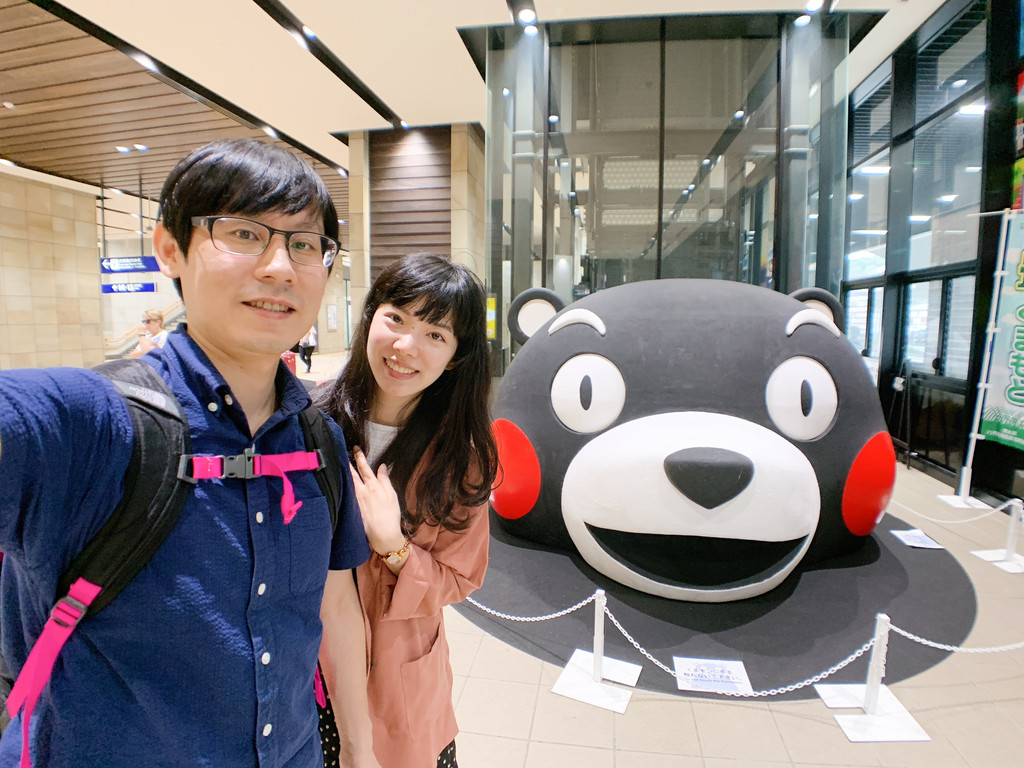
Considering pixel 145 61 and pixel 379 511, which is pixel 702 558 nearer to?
pixel 379 511

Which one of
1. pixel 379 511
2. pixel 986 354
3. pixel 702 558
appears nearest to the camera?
pixel 379 511

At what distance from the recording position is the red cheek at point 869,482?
280cm

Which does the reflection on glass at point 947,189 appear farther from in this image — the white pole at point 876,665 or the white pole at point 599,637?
the white pole at point 599,637

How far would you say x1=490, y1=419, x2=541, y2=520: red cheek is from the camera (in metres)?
3.04

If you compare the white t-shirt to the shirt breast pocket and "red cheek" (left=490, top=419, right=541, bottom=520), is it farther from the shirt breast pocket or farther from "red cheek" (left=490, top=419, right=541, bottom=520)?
"red cheek" (left=490, top=419, right=541, bottom=520)

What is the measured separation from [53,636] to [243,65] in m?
7.65

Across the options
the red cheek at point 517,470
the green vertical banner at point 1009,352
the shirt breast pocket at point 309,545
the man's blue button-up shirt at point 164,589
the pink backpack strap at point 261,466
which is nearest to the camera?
the man's blue button-up shirt at point 164,589

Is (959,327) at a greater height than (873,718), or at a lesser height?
greater

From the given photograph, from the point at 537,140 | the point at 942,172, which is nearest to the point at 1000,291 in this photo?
the point at 942,172

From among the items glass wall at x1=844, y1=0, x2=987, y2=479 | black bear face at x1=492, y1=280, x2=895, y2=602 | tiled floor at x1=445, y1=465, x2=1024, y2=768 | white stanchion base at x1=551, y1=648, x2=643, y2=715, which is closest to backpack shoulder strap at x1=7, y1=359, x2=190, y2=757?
tiled floor at x1=445, y1=465, x2=1024, y2=768

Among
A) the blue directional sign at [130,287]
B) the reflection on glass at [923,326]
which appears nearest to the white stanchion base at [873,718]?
the reflection on glass at [923,326]

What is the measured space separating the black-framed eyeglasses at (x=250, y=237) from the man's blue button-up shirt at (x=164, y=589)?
5.4 inches

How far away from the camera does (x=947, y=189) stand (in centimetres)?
588

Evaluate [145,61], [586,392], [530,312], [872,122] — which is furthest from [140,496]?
[872,122]
